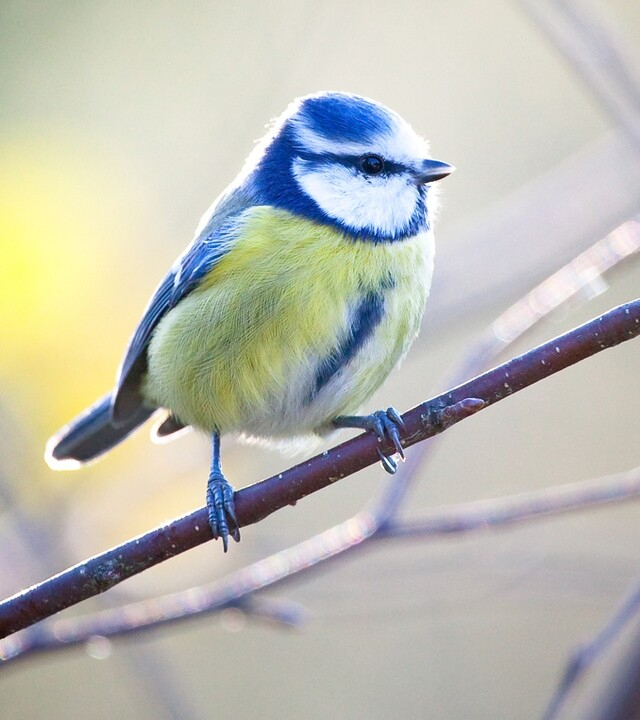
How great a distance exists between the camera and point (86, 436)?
2.53 metres

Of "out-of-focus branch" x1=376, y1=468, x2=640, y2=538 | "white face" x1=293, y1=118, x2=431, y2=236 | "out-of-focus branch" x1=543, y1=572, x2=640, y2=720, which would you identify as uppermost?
"white face" x1=293, y1=118, x2=431, y2=236

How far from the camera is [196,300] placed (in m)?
2.19

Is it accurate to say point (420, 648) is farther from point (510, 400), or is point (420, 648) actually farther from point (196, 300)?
point (196, 300)

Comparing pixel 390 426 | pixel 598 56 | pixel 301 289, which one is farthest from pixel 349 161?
pixel 390 426

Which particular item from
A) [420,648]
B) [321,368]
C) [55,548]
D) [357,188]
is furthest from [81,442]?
[420,648]

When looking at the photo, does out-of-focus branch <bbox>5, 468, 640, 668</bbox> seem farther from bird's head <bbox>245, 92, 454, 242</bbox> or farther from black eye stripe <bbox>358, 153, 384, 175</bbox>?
black eye stripe <bbox>358, 153, 384, 175</bbox>

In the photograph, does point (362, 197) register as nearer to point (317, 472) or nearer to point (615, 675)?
point (317, 472)

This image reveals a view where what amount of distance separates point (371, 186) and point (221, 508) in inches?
30.8

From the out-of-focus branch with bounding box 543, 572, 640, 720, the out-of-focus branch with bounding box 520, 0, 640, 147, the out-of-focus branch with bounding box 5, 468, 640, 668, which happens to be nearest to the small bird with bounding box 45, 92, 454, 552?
the out-of-focus branch with bounding box 5, 468, 640, 668

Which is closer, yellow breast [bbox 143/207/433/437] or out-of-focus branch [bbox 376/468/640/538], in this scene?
out-of-focus branch [bbox 376/468/640/538]

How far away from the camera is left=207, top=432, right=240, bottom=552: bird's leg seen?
186cm

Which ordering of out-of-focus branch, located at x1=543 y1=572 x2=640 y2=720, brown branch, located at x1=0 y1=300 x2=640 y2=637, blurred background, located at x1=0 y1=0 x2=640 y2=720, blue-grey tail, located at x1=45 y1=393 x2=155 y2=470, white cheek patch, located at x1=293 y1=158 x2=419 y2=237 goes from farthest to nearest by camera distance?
blue-grey tail, located at x1=45 y1=393 x2=155 y2=470, blurred background, located at x1=0 y1=0 x2=640 y2=720, white cheek patch, located at x1=293 y1=158 x2=419 y2=237, brown branch, located at x1=0 y1=300 x2=640 y2=637, out-of-focus branch, located at x1=543 y1=572 x2=640 y2=720

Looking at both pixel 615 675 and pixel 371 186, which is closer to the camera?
pixel 615 675

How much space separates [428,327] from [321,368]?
34cm
